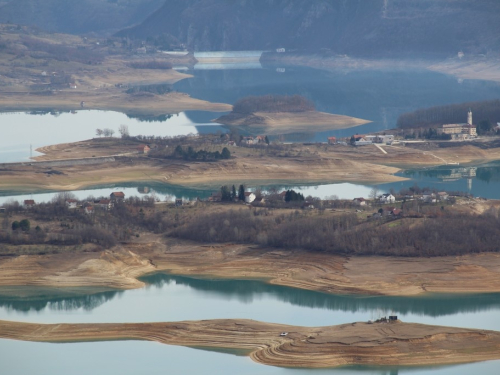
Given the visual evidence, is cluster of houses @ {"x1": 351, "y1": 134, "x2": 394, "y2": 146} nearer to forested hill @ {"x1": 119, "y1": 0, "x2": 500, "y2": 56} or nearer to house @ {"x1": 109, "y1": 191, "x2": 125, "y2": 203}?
house @ {"x1": 109, "y1": 191, "x2": 125, "y2": 203}

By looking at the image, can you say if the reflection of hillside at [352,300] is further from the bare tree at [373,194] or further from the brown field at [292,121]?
the brown field at [292,121]

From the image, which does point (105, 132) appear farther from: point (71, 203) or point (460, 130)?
point (71, 203)

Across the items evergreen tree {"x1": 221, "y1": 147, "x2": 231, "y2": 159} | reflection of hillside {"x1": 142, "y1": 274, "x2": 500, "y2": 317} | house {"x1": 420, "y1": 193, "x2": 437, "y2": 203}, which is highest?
evergreen tree {"x1": 221, "y1": 147, "x2": 231, "y2": 159}

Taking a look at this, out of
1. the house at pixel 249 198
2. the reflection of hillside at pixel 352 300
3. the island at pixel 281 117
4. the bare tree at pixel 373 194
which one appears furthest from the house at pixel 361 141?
the reflection of hillside at pixel 352 300

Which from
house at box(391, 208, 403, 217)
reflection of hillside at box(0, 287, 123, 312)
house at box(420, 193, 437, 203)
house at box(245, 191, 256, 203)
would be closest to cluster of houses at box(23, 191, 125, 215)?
house at box(245, 191, 256, 203)

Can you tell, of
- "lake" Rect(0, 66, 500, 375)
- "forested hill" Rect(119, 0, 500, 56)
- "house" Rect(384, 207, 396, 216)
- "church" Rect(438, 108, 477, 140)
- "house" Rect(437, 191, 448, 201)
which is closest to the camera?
"lake" Rect(0, 66, 500, 375)

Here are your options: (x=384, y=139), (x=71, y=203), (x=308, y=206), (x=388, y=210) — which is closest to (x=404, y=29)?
(x=384, y=139)

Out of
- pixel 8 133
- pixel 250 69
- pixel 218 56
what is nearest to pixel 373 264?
pixel 8 133

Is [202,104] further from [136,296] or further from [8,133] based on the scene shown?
[136,296]
